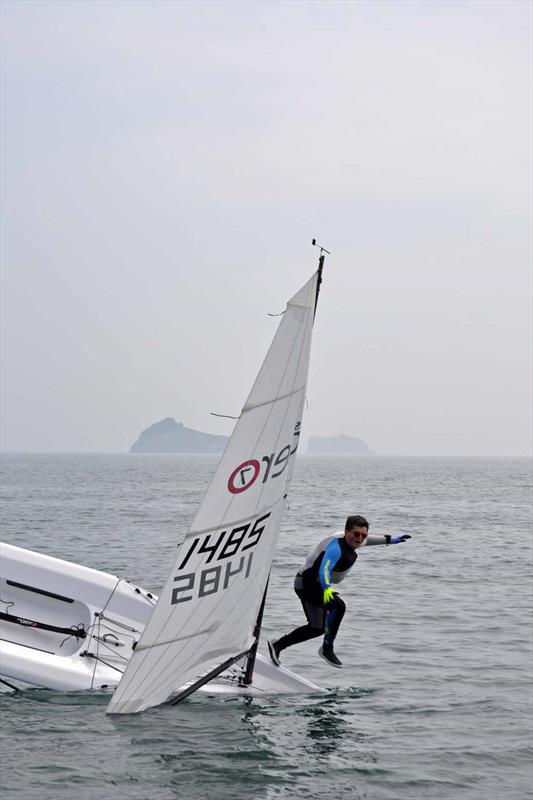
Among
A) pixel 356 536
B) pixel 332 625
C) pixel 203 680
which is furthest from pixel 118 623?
pixel 356 536

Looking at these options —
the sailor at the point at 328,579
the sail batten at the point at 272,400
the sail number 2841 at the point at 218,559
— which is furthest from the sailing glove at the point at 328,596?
the sail batten at the point at 272,400

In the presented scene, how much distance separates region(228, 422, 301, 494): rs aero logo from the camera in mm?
7867

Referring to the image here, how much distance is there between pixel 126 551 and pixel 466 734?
16.1m

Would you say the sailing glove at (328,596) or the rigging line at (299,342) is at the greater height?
the rigging line at (299,342)

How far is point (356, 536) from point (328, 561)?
Result: 0.37 metres

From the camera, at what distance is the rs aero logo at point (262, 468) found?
787 centimetres

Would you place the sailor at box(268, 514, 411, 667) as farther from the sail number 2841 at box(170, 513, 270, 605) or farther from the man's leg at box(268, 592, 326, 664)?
the sail number 2841 at box(170, 513, 270, 605)

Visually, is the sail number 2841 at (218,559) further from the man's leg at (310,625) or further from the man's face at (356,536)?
the man's leg at (310,625)

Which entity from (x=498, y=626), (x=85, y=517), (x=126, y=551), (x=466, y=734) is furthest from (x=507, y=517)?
(x=466, y=734)

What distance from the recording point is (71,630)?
10164 mm

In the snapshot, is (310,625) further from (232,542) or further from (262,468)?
(262,468)

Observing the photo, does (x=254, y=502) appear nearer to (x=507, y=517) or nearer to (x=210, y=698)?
(x=210, y=698)

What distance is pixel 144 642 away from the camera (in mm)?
7867

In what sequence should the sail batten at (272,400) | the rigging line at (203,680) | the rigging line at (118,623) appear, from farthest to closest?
1. the rigging line at (118,623)
2. the rigging line at (203,680)
3. the sail batten at (272,400)
